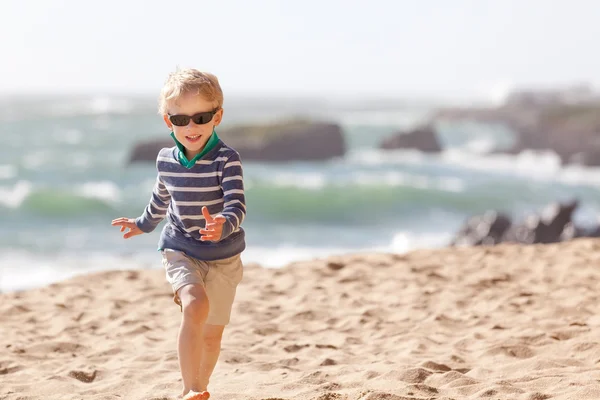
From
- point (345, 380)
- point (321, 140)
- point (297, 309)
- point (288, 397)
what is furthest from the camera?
point (321, 140)

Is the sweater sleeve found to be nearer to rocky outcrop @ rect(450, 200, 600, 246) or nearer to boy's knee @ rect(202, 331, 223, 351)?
boy's knee @ rect(202, 331, 223, 351)

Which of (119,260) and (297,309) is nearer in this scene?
(297,309)

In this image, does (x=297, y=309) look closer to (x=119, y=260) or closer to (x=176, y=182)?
(x=176, y=182)

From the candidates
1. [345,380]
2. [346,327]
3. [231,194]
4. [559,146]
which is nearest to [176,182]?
[231,194]

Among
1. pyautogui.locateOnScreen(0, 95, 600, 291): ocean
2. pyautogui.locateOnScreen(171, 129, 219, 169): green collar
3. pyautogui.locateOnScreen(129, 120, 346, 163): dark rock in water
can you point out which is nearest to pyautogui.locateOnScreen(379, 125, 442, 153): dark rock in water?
pyautogui.locateOnScreen(0, 95, 600, 291): ocean

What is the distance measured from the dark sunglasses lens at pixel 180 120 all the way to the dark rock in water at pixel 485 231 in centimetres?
1126

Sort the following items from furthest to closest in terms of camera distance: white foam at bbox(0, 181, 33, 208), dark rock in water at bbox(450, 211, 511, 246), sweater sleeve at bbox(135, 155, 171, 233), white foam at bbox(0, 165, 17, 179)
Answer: white foam at bbox(0, 165, 17, 179) → white foam at bbox(0, 181, 33, 208) → dark rock in water at bbox(450, 211, 511, 246) → sweater sleeve at bbox(135, 155, 171, 233)

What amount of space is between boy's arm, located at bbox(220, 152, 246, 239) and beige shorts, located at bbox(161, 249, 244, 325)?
310 mm

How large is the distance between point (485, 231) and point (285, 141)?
26387mm

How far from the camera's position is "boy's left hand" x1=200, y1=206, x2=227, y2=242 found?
3.20m

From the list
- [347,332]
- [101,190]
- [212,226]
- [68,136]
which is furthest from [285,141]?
[212,226]

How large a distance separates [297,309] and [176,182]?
300cm

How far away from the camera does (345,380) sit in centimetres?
431

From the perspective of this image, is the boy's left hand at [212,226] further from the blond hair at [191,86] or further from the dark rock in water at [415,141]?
the dark rock in water at [415,141]
